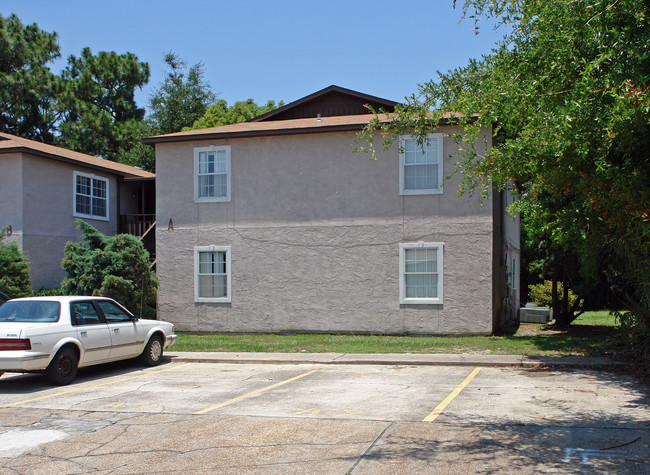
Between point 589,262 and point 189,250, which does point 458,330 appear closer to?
point 589,262

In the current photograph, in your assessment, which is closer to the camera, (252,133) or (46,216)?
(252,133)

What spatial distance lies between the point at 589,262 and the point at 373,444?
8.45m

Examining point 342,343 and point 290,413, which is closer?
point 290,413

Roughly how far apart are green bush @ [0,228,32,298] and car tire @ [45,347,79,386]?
8013 millimetres

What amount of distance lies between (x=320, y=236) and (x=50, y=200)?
947 centimetres

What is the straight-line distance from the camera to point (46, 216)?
70.1 feet

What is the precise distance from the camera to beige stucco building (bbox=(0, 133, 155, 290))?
20.4 m

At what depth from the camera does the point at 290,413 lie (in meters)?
8.38

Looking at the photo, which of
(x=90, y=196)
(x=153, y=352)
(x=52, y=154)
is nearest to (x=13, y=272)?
(x=52, y=154)

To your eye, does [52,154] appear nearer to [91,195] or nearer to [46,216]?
[46,216]

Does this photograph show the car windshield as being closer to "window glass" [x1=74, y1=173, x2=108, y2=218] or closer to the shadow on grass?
the shadow on grass

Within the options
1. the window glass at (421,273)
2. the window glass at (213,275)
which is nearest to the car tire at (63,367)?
the window glass at (213,275)

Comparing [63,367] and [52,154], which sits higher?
[52,154]

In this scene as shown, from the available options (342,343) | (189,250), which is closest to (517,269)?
(342,343)
